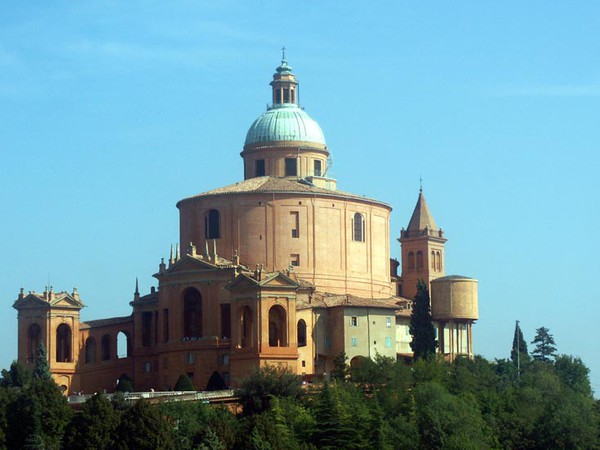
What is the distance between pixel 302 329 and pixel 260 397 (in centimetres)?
1117

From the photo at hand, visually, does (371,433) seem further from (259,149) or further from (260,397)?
(259,149)

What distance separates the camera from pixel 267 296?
332 ft

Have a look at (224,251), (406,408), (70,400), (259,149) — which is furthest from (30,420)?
(259,149)

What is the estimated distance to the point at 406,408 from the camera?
305 feet

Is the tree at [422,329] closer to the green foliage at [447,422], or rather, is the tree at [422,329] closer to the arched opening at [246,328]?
the arched opening at [246,328]

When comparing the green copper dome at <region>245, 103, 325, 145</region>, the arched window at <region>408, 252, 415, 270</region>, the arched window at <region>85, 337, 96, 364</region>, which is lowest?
the arched window at <region>85, 337, 96, 364</region>

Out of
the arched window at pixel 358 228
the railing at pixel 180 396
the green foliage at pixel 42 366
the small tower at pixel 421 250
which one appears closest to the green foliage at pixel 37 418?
the railing at pixel 180 396

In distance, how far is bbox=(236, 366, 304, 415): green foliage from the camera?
93000 millimetres

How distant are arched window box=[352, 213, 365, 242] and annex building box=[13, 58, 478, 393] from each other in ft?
0.19

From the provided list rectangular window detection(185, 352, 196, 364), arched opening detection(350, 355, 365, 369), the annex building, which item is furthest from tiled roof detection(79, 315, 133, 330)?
arched opening detection(350, 355, 365, 369)

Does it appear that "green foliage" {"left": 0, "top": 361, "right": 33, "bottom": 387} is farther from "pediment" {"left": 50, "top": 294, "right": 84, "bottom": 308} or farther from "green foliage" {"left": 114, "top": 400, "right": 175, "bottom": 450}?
"green foliage" {"left": 114, "top": 400, "right": 175, "bottom": 450}

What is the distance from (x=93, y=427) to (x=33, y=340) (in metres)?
26.0

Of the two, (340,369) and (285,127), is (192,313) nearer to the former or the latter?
(340,369)

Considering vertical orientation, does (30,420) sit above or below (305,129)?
below
